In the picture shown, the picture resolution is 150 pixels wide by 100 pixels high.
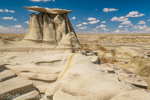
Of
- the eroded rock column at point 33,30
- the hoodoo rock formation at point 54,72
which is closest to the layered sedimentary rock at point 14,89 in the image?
the hoodoo rock formation at point 54,72

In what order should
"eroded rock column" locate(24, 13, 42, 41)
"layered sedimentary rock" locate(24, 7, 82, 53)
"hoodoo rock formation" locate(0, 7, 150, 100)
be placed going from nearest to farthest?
"hoodoo rock formation" locate(0, 7, 150, 100), "eroded rock column" locate(24, 13, 42, 41), "layered sedimentary rock" locate(24, 7, 82, 53)

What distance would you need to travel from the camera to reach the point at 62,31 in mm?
10211

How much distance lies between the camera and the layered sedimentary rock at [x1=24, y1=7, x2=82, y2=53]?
9281mm

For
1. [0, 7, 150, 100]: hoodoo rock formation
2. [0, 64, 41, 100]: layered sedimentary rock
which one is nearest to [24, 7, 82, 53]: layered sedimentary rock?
[0, 7, 150, 100]: hoodoo rock formation

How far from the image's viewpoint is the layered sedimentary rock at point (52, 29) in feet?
30.5

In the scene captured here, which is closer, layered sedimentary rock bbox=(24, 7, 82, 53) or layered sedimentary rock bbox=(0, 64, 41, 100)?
layered sedimentary rock bbox=(0, 64, 41, 100)

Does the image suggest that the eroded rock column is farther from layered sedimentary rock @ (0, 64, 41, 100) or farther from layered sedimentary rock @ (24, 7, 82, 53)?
layered sedimentary rock @ (0, 64, 41, 100)

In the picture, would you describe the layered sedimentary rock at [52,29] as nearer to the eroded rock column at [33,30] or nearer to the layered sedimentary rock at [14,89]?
the eroded rock column at [33,30]

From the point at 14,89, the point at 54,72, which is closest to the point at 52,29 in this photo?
the point at 54,72

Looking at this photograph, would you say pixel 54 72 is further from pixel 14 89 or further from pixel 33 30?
pixel 33 30

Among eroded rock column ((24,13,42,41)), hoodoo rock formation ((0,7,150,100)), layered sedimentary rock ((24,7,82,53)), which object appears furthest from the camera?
layered sedimentary rock ((24,7,82,53))

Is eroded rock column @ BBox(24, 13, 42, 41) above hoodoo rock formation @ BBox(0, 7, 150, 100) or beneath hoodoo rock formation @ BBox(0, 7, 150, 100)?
above

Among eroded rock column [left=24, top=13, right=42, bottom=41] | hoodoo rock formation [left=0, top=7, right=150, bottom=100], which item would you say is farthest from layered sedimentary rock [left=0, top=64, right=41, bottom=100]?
eroded rock column [left=24, top=13, right=42, bottom=41]

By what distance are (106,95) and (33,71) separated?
4.26 m
